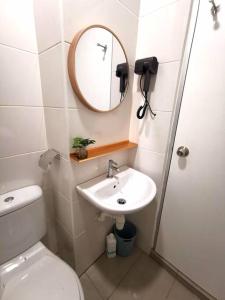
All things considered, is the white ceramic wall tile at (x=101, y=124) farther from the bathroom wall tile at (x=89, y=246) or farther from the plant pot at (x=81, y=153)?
the bathroom wall tile at (x=89, y=246)

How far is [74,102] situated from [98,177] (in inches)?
21.2

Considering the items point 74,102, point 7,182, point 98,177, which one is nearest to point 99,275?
point 98,177

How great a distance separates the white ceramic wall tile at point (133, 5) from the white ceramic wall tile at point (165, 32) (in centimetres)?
6

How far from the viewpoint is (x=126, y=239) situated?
134cm

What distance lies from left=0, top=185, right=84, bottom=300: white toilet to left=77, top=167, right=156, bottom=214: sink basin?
1.09 ft

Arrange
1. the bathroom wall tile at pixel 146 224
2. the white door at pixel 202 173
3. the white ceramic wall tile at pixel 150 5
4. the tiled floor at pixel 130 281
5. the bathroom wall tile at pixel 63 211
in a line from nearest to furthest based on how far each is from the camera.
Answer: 1. the white door at pixel 202 173
2. the white ceramic wall tile at pixel 150 5
3. the bathroom wall tile at pixel 63 211
4. the tiled floor at pixel 130 281
5. the bathroom wall tile at pixel 146 224

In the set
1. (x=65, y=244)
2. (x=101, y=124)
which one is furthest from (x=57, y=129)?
(x=65, y=244)

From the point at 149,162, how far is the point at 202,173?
0.37 m

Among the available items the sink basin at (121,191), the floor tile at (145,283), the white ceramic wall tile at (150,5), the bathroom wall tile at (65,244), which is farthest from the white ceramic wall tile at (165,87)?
the floor tile at (145,283)

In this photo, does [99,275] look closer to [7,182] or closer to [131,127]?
[7,182]

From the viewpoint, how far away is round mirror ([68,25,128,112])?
0.78m

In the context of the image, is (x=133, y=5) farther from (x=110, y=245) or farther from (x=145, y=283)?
(x=145, y=283)

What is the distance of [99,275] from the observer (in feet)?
4.08

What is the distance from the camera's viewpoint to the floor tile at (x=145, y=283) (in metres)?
1.12
